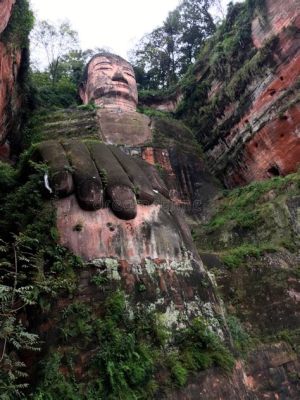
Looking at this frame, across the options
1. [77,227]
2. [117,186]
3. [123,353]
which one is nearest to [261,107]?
[117,186]

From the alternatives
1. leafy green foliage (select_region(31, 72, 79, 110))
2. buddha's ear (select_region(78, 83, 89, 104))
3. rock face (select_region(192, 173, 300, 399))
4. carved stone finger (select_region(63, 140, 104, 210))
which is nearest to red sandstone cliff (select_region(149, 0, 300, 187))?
rock face (select_region(192, 173, 300, 399))

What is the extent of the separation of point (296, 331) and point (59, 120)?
13.6 metres

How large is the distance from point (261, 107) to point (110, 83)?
8.57m

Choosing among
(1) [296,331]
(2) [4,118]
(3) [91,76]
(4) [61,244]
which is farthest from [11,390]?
(3) [91,76]

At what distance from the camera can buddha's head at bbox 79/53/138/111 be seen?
20.5 m

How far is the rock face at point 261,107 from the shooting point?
14383 mm

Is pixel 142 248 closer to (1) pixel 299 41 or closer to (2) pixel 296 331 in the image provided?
(2) pixel 296 331

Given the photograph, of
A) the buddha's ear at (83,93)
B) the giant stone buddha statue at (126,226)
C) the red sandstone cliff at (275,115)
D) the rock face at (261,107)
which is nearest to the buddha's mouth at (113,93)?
the buddha's ear at (83,93)

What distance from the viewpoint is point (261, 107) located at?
1559cm

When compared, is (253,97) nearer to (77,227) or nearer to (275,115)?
(275,115)

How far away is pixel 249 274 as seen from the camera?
952cm

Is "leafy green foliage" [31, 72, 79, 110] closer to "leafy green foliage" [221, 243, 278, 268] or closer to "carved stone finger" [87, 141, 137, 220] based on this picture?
"carved stone finger" [87, 141, 137, 220]

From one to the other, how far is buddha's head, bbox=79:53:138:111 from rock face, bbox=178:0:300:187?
4.65 m

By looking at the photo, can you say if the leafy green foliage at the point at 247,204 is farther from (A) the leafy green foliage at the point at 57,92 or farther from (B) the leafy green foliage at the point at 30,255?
(A) the leafy green foliage at the point at 57,92
